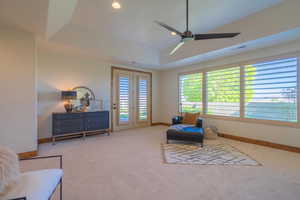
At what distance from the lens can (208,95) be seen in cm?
547

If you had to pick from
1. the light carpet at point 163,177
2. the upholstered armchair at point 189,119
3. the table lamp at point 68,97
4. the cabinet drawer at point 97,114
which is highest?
the table lamp at point 68,97

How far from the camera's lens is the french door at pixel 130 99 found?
5.95m

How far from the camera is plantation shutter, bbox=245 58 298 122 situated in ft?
12.1

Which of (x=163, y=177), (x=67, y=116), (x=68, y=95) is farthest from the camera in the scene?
(x=68, y=95)

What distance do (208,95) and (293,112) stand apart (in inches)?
91.3

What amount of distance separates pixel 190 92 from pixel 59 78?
475 cm

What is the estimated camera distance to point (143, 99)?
6.79 meters

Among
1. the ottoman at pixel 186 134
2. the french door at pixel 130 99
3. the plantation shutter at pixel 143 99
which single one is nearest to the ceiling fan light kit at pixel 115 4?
the french door at pixel 130 99

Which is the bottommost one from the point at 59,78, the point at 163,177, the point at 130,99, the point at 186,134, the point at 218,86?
the point at 163,177

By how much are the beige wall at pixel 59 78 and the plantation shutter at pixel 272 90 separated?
4.87 meters

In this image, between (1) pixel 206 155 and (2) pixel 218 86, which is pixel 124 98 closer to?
(2) pixel 218 86

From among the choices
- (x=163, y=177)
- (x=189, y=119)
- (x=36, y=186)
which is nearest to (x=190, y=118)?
(x=189, y=119)

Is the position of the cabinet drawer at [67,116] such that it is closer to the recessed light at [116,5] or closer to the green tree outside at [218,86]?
the recessed light at [116,5]

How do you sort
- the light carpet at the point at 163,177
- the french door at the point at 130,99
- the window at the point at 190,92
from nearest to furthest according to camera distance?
the light carpet at the point at 163,177 → the window at the point at 190,92 → the french door at the point at 130,99
